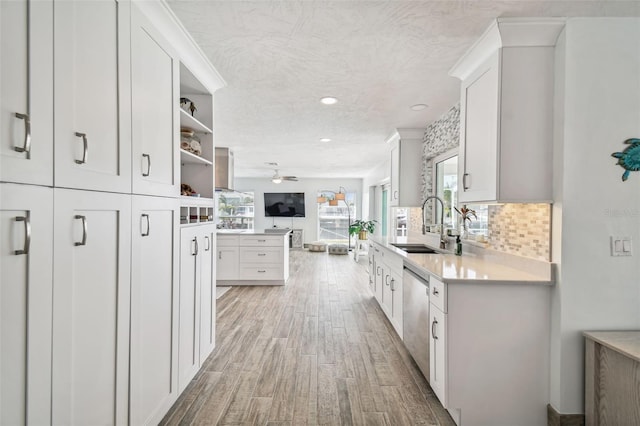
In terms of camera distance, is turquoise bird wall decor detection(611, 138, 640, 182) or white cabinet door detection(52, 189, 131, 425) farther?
turquoise bird wall decor detection(611, 138, 640, 182)

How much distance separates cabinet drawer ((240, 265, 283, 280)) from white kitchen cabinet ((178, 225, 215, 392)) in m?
2.50

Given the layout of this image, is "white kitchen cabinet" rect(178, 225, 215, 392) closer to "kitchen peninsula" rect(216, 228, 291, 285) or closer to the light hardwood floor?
the light hardwood floor

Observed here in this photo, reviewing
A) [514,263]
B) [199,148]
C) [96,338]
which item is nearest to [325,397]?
[96,338]

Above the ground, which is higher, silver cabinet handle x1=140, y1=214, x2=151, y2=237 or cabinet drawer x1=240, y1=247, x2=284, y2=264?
silver cabinet handle x1=140, y1=214, x2=151, y2=237

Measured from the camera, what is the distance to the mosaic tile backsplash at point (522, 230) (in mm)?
1899

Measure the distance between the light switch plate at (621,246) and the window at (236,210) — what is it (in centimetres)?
959

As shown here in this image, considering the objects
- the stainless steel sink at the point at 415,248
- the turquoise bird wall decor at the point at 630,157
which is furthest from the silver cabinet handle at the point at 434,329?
the stainless steel sink at the point at 415,248

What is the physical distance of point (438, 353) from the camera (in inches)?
76.7

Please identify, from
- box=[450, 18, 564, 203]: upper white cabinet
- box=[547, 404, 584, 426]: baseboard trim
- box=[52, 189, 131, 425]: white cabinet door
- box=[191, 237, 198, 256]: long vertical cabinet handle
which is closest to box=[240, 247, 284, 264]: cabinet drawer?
box=[191, 237, 198, 256]: long vertical cabinet handle

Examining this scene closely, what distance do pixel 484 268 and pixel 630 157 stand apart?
1.01m

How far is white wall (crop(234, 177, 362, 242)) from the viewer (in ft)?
34.1

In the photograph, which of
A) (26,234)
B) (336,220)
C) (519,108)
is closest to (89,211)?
(26,234)

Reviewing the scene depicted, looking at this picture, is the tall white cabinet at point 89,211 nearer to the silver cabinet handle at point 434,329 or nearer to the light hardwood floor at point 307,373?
the light hardwood floor at point 307,373

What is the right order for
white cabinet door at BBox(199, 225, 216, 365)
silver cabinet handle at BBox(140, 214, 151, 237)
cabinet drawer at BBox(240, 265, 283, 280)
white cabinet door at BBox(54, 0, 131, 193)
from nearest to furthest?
white cabinet door at BBox(54, 0, 131, 193)
silver cabinet handle at BBox(140, 214, 151, 237)
white cabinet door at BBox(199, 225, 216, 365)
cabinet drawer at BBox(240, 265, 283, 280)
